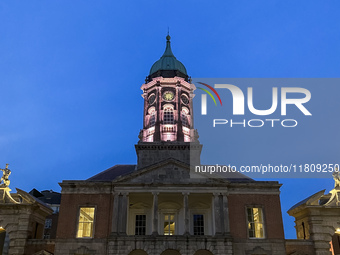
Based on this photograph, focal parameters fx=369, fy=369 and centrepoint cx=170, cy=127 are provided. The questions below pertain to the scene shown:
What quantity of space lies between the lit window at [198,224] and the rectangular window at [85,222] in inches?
408

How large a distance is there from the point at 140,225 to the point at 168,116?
594 inches

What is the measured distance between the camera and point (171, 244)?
107 ft

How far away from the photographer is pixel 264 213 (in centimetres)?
3500

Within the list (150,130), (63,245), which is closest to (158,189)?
(63,245)

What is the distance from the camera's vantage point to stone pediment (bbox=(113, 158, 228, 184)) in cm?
3512

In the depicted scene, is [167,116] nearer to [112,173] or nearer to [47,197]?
[112,173]

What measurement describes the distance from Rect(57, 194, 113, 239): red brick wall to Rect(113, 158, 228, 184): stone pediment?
252cm

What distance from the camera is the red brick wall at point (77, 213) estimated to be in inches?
1329

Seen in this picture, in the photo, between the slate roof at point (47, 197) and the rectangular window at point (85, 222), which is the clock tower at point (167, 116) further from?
the slate roof at point (47, 197)

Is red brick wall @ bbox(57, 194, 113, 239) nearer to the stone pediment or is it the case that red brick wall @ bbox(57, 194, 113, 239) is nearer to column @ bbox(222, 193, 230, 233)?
the stone pediment

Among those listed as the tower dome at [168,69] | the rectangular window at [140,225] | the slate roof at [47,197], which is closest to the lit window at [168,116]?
the tower dome at [168,69]

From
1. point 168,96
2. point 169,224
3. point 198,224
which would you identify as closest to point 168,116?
point 168,96

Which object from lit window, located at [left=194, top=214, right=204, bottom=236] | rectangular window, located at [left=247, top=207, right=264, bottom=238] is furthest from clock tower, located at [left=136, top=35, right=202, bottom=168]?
rectangular window, located at [left=247, top=207, right=264, bottom=238]

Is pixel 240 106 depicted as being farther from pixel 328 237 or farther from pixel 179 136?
pixel 328 237
